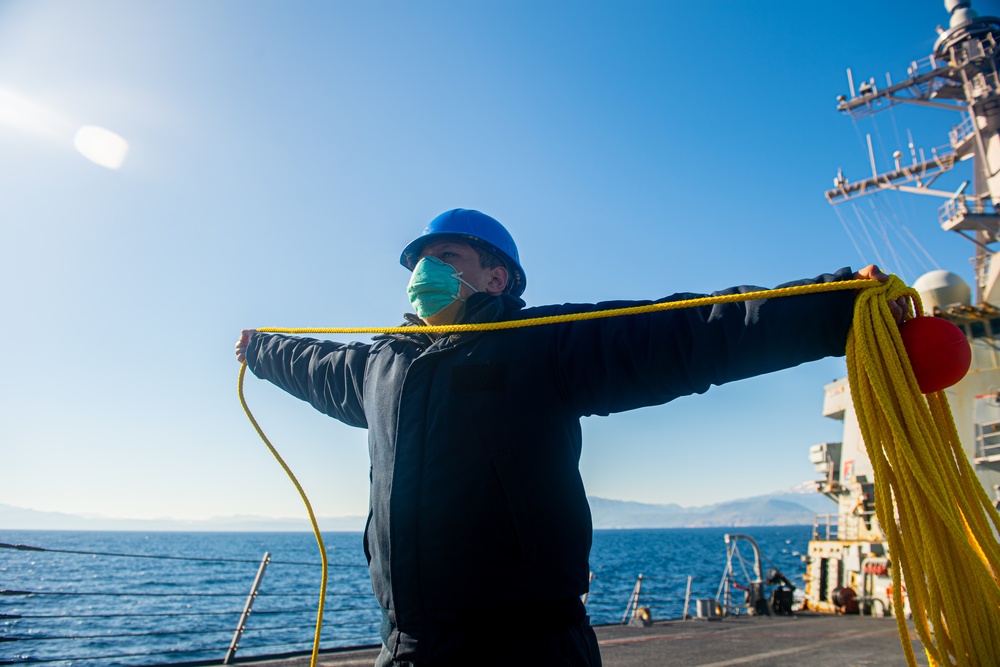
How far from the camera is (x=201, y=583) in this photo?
4262 cm

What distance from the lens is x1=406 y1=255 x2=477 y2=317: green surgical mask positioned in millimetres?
2252

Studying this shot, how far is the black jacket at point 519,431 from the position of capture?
157 cm

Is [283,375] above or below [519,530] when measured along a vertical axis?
above

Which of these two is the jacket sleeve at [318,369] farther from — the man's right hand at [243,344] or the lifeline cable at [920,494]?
the lifeline cable at [920,494]

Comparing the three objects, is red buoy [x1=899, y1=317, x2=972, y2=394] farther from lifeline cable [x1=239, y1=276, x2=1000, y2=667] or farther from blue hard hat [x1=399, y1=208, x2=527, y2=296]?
blue hard hat [x1=399, y1=208, x2=527, y2=296]

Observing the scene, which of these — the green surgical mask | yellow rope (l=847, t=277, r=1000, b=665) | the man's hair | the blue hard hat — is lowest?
yellow rope (l=847, t=277, r=1000, b=665)

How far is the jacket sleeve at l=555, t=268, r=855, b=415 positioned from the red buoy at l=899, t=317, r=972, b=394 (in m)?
0.18

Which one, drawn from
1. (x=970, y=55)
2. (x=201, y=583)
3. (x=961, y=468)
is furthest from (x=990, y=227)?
(x=201, y=583)

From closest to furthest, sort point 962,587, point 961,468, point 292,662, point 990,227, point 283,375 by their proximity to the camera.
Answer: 1. point 962,587
2. point 961,468
3. point 283,375
4. point 292,662
5. point 990,227

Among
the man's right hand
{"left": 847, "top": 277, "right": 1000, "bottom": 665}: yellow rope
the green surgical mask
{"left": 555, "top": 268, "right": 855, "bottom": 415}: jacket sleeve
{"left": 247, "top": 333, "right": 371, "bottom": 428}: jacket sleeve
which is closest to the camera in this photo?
{"left": 847, "top": 277, "right": 1000, "bottom": 665}: yellow rope

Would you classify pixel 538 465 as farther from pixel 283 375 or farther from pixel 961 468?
pixel 283 375

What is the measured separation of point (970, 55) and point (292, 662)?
961 inches

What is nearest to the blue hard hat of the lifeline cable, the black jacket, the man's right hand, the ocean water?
the black jacket

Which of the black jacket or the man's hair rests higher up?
the man's hair
